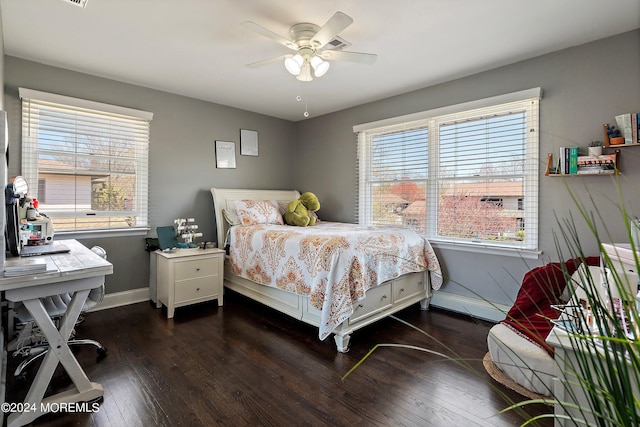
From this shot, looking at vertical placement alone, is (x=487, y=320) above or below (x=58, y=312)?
below

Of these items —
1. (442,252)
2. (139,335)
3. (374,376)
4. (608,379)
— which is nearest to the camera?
(608,379)

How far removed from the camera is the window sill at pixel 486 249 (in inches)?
111

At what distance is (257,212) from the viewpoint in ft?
12.8

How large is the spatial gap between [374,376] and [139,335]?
1.93 m

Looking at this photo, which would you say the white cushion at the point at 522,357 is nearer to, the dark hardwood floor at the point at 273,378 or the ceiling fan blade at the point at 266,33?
the dark hardwood floor at the point at 273,378

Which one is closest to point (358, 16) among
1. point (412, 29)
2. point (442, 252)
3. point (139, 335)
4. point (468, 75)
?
point (412, 29)

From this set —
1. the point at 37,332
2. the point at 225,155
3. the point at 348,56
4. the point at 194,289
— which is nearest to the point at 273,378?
the point at 194,289

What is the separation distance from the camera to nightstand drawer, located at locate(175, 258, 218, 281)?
3.18 metres

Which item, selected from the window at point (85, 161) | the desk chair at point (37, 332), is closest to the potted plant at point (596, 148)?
the desk chair at point (37, 332)

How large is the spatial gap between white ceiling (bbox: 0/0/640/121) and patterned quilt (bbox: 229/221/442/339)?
1.55 m

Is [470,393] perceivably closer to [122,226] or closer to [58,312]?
[58,312]

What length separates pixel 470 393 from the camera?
6.40 ft

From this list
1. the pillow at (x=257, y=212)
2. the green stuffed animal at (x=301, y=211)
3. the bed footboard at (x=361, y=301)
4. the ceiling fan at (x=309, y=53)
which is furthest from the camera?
the green stuffed animal at (x=301, y=211)

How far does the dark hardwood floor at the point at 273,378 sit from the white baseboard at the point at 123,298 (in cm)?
26
